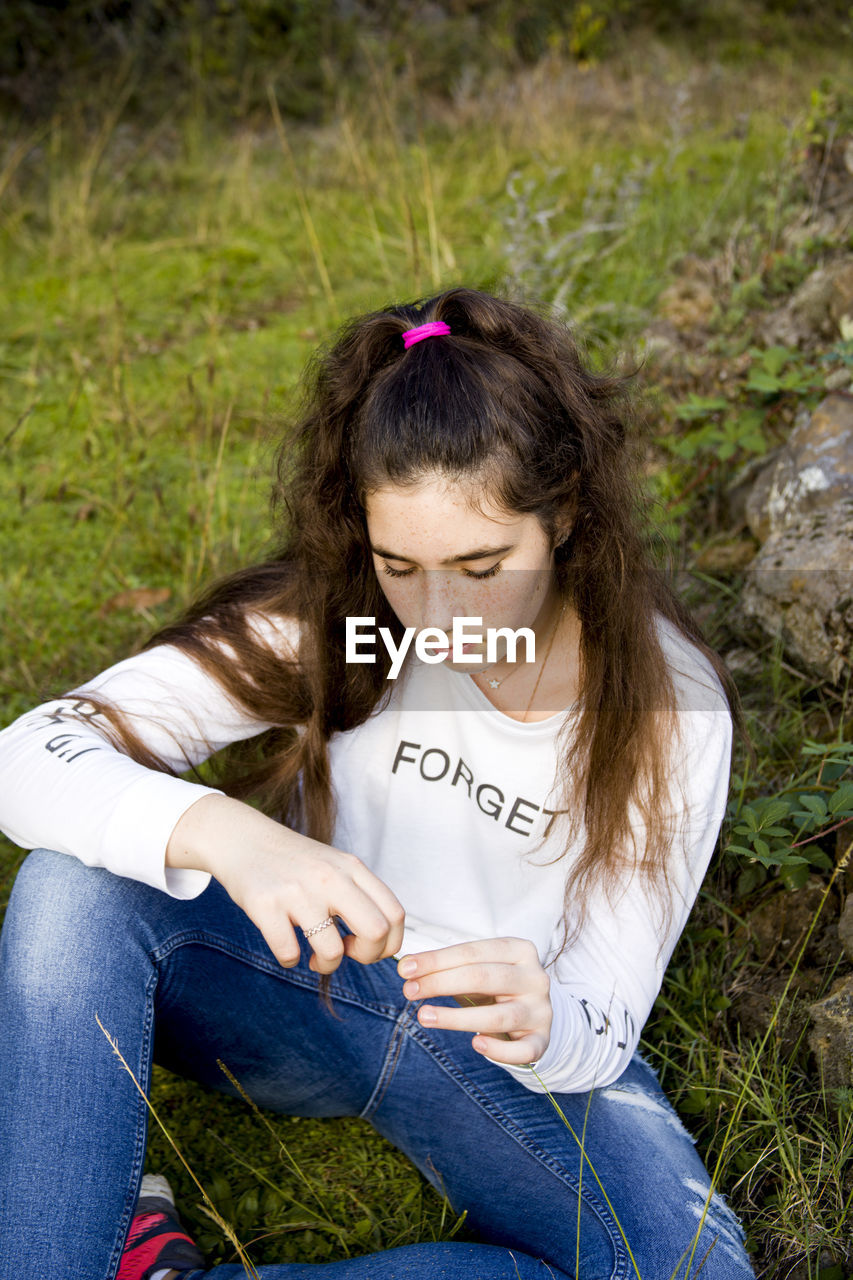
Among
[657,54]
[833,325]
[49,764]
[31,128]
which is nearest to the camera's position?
[49,764]

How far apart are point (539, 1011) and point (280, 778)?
73 cm

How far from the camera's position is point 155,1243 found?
154 cm

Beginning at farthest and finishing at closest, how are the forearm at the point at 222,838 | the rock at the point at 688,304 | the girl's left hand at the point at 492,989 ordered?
the rock at the point at 688,304 < the forearm at the point at 222,838 < the girl's left hand at the point at 492,989

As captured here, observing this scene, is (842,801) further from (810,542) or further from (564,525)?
(810,542)

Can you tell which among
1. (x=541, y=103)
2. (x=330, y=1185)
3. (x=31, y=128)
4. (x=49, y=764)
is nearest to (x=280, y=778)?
(x=49, y=764)

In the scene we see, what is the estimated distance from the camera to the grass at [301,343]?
1.75 m

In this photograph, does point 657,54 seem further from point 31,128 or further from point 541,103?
point 31,128

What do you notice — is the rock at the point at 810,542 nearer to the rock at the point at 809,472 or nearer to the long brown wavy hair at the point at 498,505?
the rock at the point at 809,472

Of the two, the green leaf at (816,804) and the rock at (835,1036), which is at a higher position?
the green leaf at (816,804)

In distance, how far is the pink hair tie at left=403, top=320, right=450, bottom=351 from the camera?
5.13 ft

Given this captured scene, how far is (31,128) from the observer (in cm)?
672

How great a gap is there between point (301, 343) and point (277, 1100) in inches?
128

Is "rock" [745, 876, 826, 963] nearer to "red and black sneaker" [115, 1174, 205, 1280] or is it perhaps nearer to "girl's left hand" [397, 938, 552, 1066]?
"girl's left hand" [397, 938, 552, 1066]

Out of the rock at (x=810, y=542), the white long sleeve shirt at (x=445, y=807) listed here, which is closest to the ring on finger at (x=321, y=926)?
the white long sleeve shirt at (x=445, y=807)
